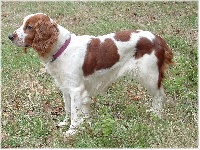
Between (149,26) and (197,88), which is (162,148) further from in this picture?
(149,26)

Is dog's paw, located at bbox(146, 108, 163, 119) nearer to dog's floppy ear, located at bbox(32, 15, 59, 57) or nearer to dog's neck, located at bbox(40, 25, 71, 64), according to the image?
dog's neck, located at bbox(40, 25, 71, 64)

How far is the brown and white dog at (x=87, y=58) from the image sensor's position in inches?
232

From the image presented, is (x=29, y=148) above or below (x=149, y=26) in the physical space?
above

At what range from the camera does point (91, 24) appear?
12.1 m

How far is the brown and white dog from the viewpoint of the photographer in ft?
19.3

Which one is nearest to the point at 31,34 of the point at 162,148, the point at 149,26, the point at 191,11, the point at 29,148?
the point at 29,148

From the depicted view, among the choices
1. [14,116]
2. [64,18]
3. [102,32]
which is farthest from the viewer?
[64,18]

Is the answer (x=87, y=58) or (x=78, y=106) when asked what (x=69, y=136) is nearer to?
(x=78, y=106)

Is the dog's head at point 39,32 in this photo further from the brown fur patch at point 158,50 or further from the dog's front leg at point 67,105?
the brown fur patch at point 158,50

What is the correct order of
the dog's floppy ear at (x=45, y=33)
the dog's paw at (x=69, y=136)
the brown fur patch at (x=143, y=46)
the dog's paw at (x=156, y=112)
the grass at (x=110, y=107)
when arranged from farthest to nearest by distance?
the brown fur patch at (x=143, y=46)
the dog's paw at (x=156, y=112)
the dog's floppy ear at (x=45, y=33)
the dog's paw at (x=69, y=136)
the grass at (x=110, y=107)

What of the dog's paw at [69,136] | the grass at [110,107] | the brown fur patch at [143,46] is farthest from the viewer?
the brown fur patch at [143,46]

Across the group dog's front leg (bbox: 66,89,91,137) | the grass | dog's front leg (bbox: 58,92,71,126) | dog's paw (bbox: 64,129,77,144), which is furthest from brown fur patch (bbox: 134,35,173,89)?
dog's paw (bbox: 64,129,77,144)

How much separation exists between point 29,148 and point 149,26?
22.8 feet

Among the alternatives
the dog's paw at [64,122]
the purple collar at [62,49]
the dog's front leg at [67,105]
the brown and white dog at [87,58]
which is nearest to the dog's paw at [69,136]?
the brown and white dog at [87,58]
